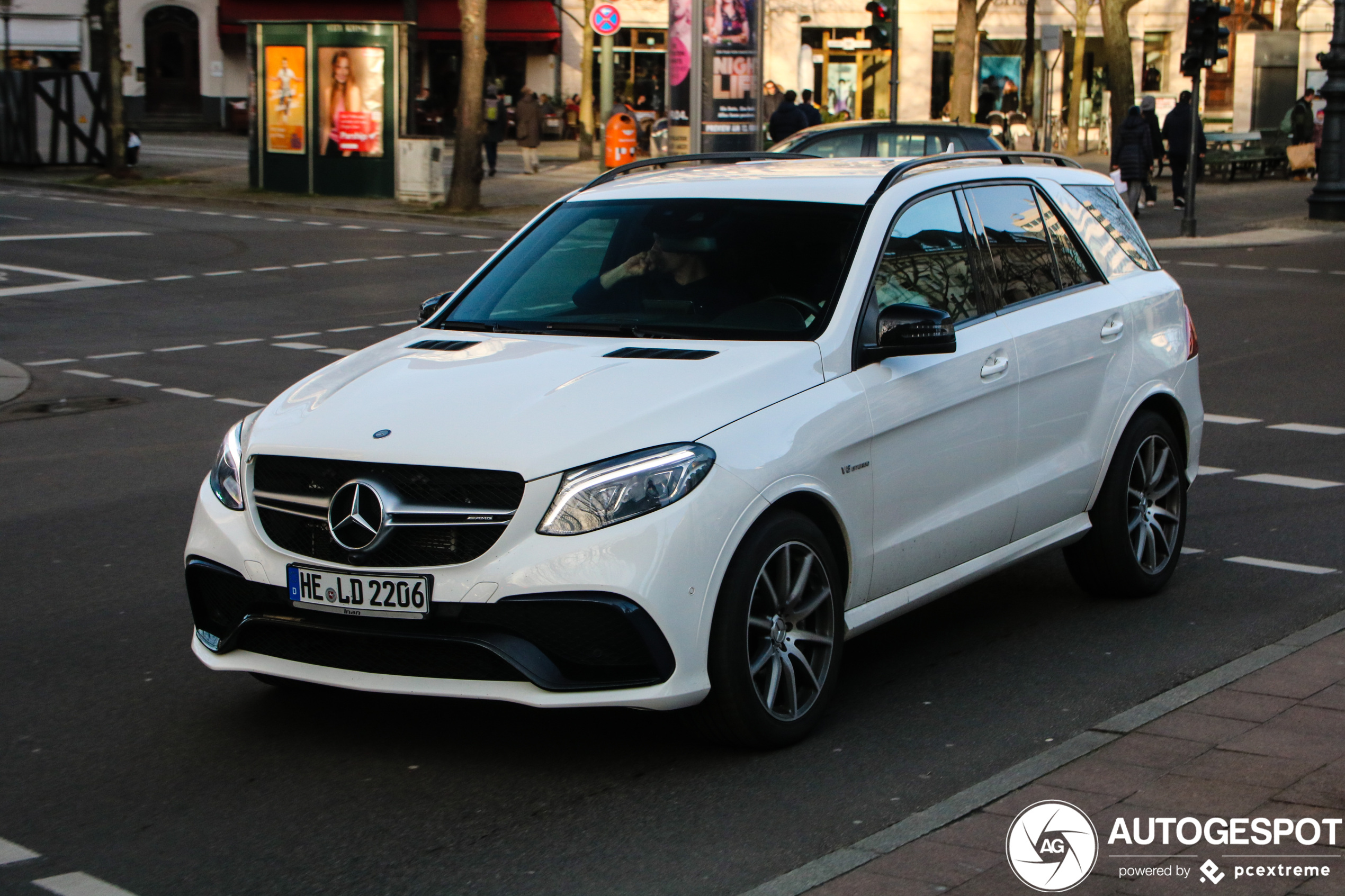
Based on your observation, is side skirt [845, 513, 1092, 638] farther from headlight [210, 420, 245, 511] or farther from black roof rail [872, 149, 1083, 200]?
headlight [210, 420, 245, 511]

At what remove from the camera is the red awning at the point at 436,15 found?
5438 cm

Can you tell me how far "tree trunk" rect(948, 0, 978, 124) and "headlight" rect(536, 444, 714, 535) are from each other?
32.2 meters

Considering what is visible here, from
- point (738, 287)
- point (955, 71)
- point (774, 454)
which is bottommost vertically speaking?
point (774, 454)

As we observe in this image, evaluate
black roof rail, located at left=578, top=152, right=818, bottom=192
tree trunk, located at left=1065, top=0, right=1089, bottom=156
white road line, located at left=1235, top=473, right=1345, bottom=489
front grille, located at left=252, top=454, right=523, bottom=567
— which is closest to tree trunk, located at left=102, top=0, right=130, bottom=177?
tree trunk, located at left=1065, top=0, right=1089, bottom=156

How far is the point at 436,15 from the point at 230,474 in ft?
171

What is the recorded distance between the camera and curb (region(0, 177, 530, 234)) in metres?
26.7

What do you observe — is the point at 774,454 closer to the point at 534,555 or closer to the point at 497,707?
the point at 534,555

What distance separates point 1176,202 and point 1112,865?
89.5ft

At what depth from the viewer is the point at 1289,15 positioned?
55.8 meters

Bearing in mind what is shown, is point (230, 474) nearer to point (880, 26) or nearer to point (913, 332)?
point (913, 332)

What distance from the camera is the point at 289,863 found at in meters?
4.03

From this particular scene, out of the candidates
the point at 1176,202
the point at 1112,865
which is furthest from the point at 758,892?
the point at 1176,202

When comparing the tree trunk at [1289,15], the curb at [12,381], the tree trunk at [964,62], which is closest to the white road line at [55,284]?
the curb at [12,381]

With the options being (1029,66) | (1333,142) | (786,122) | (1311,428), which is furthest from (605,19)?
(1029,66)
